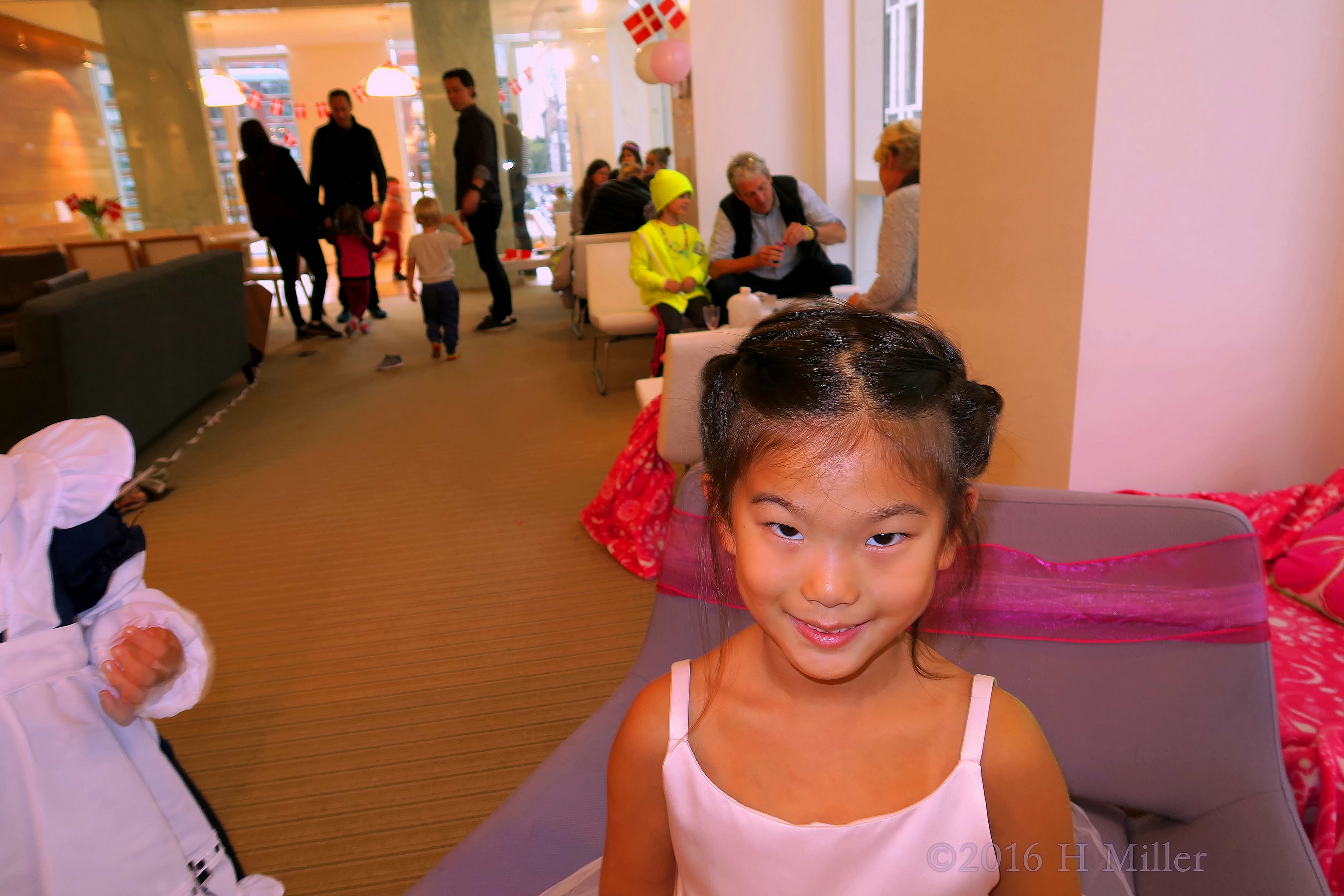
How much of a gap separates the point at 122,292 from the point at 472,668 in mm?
2683

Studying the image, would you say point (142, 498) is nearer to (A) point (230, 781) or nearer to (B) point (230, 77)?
(A) point (230, 781)

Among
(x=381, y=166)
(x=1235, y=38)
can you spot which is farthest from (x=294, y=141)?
(x=1235, y=38)

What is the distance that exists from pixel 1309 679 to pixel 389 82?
898 cm

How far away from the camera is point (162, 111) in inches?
351

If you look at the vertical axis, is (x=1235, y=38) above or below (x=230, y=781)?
above

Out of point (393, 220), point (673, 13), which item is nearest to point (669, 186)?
point (673, 13)

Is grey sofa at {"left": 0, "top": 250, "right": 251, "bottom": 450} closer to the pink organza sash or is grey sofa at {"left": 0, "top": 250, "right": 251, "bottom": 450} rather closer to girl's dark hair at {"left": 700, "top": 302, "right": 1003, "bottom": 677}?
the pink organza sash

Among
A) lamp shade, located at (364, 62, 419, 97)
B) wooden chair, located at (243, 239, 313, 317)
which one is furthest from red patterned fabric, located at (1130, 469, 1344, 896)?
lamp shade, located at (364, 62, 419, 97)

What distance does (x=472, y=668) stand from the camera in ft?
7.58

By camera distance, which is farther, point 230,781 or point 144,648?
point 230,781

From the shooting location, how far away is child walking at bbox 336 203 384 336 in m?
6.48

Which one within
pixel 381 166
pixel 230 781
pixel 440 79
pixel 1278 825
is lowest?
pixel 230 781

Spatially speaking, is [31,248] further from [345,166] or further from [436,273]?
[436,273]

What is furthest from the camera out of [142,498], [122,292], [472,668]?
[122,292]
